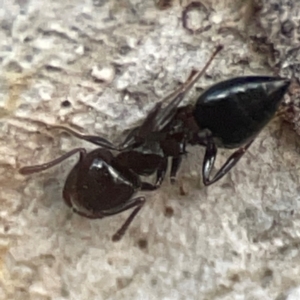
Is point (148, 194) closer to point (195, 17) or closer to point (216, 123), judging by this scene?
point (216, 123)

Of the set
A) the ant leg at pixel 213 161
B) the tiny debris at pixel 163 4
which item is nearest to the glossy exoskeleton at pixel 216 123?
the ant leg at pixel 213 161

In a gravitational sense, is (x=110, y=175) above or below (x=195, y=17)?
below

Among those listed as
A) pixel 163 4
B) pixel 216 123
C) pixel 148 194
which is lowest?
pixel 148 194

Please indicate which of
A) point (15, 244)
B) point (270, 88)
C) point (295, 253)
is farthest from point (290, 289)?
point (15, 244)

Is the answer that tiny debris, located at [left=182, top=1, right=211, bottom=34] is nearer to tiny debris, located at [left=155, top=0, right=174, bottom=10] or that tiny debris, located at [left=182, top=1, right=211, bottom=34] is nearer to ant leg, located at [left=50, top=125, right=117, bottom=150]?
tiny debris, located at [left=155, top=0, right=174, bottom=10]

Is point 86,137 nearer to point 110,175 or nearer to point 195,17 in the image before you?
point 110,175

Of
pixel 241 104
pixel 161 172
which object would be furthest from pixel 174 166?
pixel 241 104
